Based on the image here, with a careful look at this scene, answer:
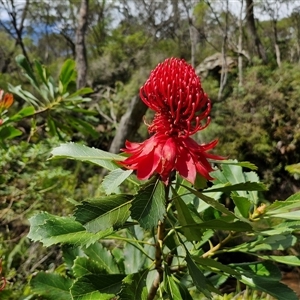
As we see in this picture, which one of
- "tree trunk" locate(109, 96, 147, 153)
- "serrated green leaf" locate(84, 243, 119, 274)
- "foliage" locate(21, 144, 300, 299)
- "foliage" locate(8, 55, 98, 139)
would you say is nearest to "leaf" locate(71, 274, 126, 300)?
"foliage" locate(21, 144, 300, 299)

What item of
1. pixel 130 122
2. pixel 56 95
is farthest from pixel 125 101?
pixel 56 95

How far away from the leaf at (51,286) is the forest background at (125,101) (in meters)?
0.16

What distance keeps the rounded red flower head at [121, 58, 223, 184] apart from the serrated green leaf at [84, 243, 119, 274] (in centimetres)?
33

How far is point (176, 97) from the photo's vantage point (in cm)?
61

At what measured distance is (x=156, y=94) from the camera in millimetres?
617

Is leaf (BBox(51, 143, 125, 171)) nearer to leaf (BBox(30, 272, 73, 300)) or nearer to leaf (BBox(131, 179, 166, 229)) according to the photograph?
leaf (BBox(131, 179, 166, 229))

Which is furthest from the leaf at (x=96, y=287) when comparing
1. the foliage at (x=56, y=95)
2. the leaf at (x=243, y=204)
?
the foliage at (x=56, y=95)

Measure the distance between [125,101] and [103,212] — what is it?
7.56m

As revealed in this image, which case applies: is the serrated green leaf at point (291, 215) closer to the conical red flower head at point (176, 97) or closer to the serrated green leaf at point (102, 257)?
the conical red flower head at point (176, 97)

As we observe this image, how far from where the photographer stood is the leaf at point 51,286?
0.80 meters

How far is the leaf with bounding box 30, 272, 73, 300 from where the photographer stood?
80cm

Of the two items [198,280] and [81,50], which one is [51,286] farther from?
[81,50]

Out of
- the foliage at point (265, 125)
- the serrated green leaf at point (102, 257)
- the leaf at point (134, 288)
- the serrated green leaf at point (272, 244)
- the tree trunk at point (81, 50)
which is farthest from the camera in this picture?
the foliage at point (265, 125)

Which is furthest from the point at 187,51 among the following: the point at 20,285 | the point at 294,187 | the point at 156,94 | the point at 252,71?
the point at 156,94
